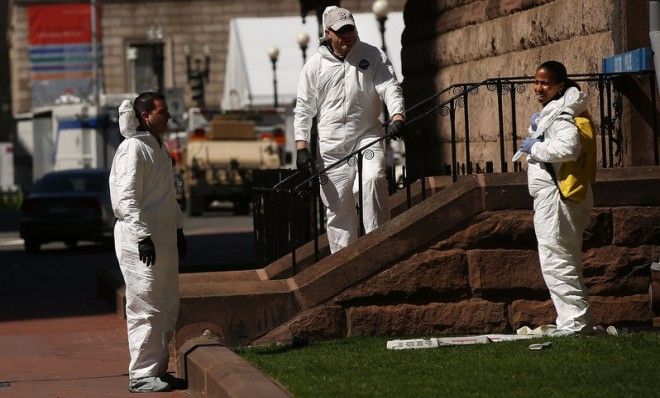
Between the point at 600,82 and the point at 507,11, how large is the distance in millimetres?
3108

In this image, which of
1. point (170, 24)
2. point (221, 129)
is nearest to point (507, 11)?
point (221, 129)

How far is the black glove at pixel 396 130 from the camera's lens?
13.3m

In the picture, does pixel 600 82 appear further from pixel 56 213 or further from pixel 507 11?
pixel 56 213

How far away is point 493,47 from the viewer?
55.1 ft

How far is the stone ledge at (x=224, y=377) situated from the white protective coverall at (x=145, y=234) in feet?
0.96

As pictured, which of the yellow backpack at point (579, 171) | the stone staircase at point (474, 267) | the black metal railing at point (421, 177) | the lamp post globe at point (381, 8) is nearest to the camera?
the yellow backpack at point (579, 171)

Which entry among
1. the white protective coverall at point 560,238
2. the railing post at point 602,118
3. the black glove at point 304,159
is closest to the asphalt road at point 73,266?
the black glove at point 304,159

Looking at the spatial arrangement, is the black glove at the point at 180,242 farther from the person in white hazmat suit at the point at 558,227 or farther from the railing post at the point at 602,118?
the railing post at the point at 602,118

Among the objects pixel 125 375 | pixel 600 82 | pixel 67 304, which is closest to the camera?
pixel 125 375

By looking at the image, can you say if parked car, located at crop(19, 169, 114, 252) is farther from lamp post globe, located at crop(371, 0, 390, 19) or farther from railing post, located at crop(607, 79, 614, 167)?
railing post, located at crop(607, 79, 614, 167)

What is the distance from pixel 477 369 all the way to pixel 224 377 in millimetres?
1358

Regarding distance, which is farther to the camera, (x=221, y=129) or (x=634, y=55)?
(x=221, y=129)

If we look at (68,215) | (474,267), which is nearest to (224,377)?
(474,267)

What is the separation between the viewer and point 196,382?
442 inches
